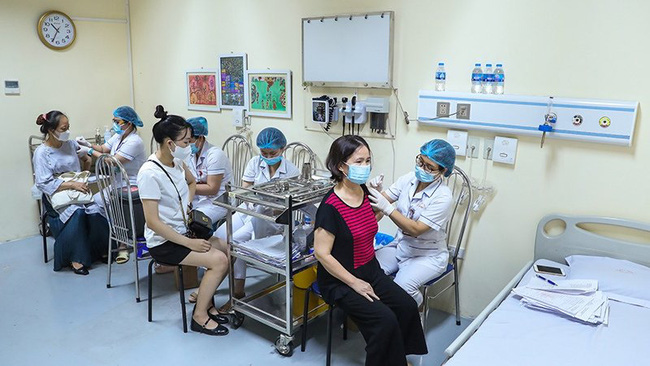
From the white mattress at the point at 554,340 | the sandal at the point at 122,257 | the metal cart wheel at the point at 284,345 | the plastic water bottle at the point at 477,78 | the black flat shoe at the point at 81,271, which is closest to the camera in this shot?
the white mattress at the point at 554,340

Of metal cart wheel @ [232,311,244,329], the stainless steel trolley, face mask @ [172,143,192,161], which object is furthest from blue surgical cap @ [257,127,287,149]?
metal cart wheel @ [232,311,244,329]

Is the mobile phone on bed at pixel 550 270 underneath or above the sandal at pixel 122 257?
above

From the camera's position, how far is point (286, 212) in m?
2.16

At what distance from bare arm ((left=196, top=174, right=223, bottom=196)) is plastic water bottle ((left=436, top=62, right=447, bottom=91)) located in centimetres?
158

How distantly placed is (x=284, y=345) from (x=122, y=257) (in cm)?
190

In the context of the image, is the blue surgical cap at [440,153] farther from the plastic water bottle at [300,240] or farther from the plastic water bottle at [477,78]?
the plastic water bottle at [300,240]

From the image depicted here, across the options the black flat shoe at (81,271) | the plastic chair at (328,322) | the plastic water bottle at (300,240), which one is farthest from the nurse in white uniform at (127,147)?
the plastic chair at (328,322)

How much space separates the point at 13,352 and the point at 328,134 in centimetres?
226

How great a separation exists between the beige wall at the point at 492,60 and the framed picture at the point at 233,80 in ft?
0.25

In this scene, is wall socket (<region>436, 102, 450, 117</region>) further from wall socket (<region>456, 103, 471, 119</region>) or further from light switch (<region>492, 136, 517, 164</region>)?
light switch (<region>492, 136, 517, 164</region>)

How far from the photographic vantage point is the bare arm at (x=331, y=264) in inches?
81.5

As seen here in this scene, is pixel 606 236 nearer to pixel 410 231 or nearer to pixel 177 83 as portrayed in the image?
pixel 410 231

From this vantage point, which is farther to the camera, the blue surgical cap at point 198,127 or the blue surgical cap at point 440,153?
the blue surgical cap at point 198,127

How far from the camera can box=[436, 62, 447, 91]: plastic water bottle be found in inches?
104
